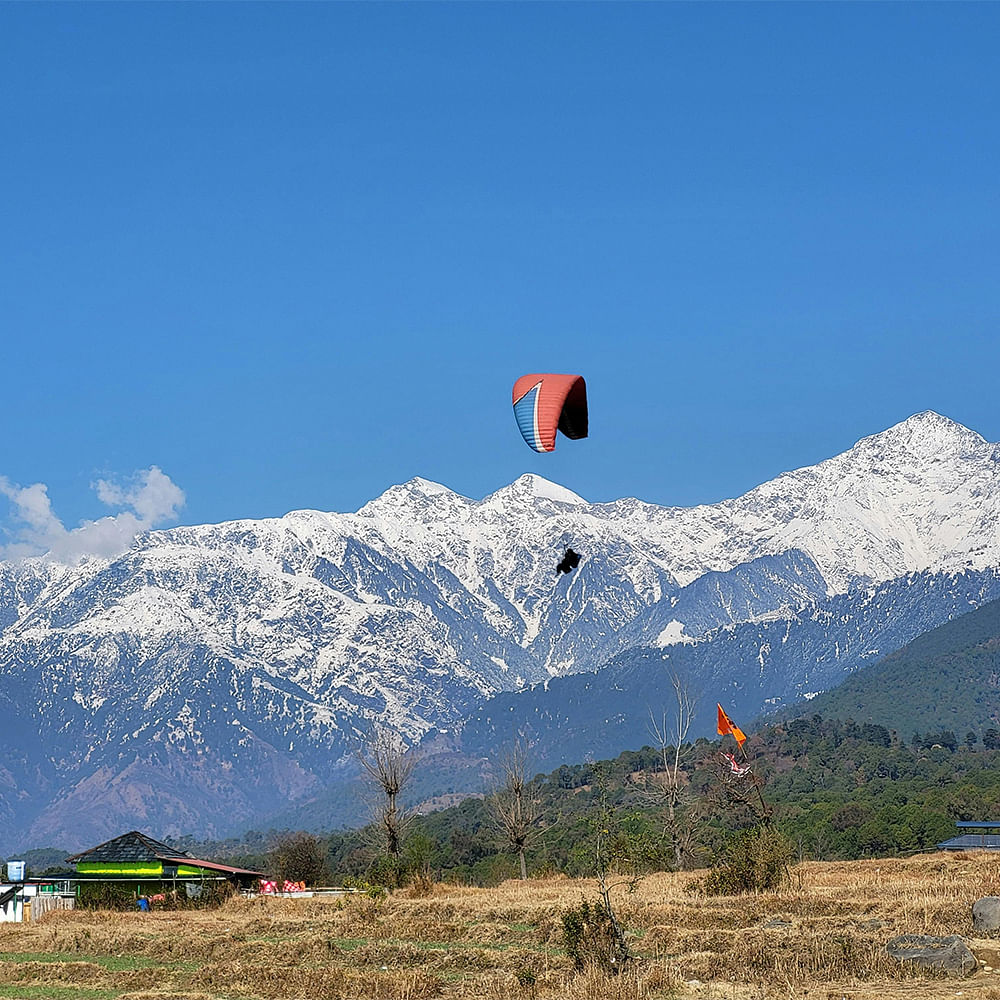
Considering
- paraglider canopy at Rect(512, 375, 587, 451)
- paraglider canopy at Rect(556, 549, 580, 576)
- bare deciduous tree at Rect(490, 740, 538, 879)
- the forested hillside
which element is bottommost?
the forested hillside

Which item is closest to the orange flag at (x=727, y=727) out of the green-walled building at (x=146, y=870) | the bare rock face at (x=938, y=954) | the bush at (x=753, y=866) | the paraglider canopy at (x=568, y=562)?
the bush at (x=753, y=866)

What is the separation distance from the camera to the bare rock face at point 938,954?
25.6 metres

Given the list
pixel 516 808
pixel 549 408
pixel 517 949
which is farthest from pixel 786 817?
pixel 549 408

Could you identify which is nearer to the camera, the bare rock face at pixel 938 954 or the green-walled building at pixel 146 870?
the bare rock face at pixel 938 954

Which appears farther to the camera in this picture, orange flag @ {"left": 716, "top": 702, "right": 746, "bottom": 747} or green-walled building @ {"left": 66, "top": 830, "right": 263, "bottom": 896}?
green-walled building @ {"left": 66, "top": 830, "right": 263, "bottom": 896}

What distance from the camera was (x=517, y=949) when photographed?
32969mm

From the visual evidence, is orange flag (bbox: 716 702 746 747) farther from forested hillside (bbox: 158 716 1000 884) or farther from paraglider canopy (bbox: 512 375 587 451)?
paraglider canopy (bbox: 512 375 587 451)

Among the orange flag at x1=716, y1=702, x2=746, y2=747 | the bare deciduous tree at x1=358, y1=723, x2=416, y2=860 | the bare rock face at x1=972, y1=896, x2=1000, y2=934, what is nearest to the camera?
the bare rock face at x1=972, y1=896, x2=1000, y2=934

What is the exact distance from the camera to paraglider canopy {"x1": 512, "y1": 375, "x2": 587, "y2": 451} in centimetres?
2867

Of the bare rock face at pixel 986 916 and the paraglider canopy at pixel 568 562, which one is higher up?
the paraglider canopy at pixel 568 562

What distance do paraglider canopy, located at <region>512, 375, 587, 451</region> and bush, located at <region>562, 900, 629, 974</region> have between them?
9.74 m

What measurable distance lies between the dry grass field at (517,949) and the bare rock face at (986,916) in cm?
37

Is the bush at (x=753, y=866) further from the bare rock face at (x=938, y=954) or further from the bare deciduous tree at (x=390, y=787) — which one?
the bare deciduous tree at (x=390, y=787)

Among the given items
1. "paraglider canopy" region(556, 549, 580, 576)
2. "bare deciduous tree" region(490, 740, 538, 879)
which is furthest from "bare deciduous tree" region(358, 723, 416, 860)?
"paraglider canopy" region(556, 549, 580, 576)
